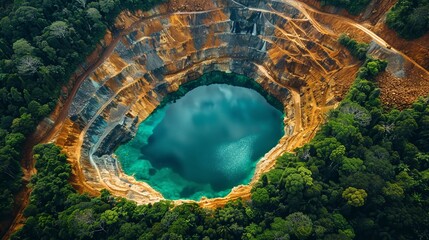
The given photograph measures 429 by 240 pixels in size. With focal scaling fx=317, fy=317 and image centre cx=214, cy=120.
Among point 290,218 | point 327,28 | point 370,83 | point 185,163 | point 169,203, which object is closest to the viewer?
point 290,218

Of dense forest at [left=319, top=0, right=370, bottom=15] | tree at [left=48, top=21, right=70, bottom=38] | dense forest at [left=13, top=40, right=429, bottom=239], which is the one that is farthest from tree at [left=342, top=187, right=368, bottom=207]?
tree at [left=48, top=21, right=70, bottom=38]

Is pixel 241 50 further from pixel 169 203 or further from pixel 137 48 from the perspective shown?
pixel 169 203

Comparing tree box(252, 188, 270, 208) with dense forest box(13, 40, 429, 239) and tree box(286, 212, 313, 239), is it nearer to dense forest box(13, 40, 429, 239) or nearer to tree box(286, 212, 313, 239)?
dense forest box(13, 40, 429, 239)

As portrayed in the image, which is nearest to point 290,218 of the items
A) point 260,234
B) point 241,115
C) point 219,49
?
point 260,234

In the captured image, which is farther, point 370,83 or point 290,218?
point 370,83

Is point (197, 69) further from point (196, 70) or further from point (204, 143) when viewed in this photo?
point (204, 143)

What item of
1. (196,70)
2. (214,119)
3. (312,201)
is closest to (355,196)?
(312,201)
